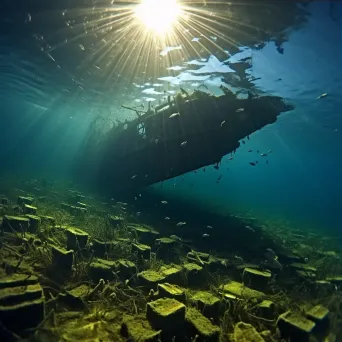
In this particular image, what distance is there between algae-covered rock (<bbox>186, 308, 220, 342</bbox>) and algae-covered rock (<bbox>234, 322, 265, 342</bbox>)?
1.18ft

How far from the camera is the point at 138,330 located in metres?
4.58

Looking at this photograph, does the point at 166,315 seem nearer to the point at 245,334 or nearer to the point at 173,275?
the point at 245,334

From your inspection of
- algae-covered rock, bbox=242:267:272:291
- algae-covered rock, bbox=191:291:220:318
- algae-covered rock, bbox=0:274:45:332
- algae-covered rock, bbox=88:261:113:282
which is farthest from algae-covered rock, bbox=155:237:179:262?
algae-covered rock, bbox=0:274:45:332

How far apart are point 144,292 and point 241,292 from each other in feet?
8.26

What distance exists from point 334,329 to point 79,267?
6.59m

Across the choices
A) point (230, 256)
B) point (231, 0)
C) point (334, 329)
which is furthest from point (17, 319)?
point (231, 0)

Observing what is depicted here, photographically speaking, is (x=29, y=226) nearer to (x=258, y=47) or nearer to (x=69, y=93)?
(x=258, y=47)

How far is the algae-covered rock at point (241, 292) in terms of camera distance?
661cm

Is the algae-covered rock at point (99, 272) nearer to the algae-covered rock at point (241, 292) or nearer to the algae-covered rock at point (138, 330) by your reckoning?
the algae-covered rock at point (138, 330)

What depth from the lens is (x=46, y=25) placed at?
1398 centimetres

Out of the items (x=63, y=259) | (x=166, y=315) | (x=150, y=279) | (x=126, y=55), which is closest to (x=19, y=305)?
(x=63, y=259)

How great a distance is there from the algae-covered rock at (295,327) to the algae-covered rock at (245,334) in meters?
0.97

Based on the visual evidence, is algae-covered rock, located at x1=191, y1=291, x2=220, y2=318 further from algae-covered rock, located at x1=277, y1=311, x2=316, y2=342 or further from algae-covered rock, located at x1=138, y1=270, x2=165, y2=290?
algae-covered rock, located at x1=277, y1=311, x2=316, y2=342

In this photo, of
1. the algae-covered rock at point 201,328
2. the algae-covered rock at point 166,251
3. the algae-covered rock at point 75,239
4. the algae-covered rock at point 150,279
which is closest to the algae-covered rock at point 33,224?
the algae-covered rock at point 75,239
